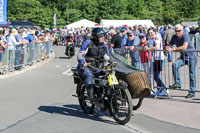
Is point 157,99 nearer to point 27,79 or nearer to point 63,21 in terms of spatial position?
point 27,79

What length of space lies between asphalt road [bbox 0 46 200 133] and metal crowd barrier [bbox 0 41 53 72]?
3678 millimetres

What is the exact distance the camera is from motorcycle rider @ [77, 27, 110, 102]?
8375mm

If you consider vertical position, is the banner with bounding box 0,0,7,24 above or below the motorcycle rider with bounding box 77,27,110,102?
above

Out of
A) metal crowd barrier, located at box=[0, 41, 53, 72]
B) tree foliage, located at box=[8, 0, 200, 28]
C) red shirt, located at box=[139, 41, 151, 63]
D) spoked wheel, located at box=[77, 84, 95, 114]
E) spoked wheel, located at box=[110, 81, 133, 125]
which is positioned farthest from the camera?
tree foliage, located at box=[8, 0, 200, 28]

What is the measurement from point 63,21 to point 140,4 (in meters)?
24.6

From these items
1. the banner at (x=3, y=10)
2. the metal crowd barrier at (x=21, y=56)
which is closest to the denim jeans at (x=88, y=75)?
the metal crowd barrier at (x=21, y=56)

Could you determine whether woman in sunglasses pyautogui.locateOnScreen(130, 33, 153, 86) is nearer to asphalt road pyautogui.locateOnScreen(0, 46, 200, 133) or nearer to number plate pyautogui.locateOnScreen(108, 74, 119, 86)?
asphalt road pyautogui.locateOnScreen(0, 46, 200, 133)

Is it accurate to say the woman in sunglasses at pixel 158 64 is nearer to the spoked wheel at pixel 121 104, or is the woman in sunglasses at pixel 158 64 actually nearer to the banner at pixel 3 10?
the spoked wheel at pixel 121 104

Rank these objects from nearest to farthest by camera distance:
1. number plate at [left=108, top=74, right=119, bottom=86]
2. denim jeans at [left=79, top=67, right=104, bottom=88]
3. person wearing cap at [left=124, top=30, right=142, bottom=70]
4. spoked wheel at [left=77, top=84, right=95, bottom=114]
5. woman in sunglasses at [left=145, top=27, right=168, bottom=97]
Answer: number plate at [left=108, top=74, right=119, bottom=86]
denim jeans at [left=79, top=67, right=104, bottom=88]
spoked wheel at [left=77, top=84, right=95, bottom=114]
woman in sunglasses at [left=145, top=27, right=168, bottom=97]
person wearing cap at [left=124, top=30, right=142, bottom=70]

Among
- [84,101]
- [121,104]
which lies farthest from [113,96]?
[84,101]

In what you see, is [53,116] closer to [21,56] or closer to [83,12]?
[21,56]

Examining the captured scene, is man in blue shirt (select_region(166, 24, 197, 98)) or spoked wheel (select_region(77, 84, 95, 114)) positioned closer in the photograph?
spoked wheel (select_region(77, 84, 95, 114))

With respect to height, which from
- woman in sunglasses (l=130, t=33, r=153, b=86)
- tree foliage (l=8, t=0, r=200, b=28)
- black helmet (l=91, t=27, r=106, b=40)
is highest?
tree foliage (l=8, t=0, r=200, b=28)

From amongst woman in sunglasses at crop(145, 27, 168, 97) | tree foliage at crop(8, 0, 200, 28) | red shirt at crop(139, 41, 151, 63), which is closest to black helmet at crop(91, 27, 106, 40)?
woman in sunglasses at crop(145, 27, 168, 97)
